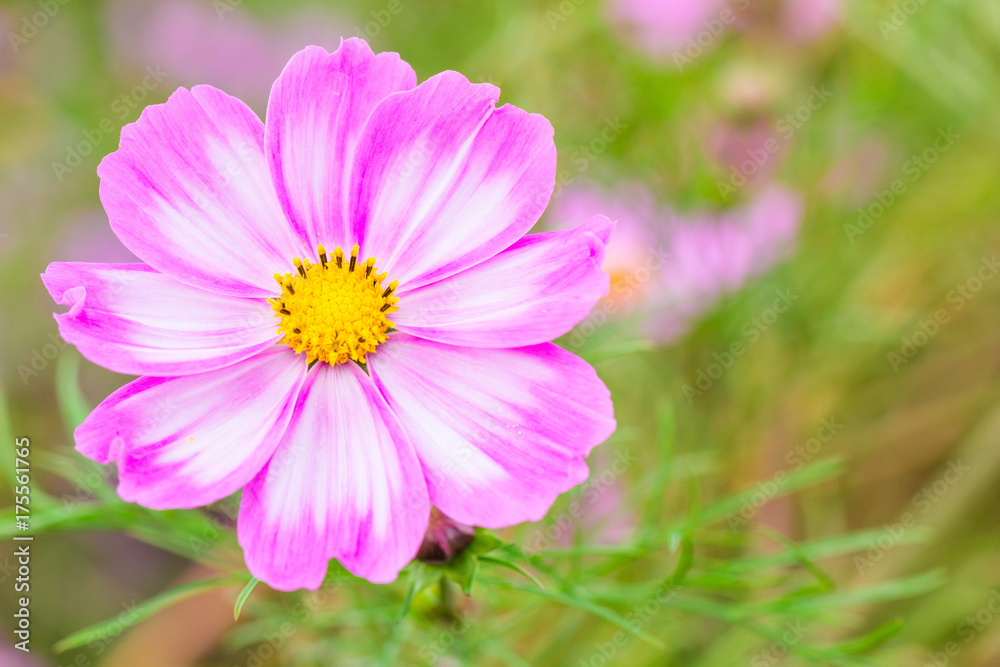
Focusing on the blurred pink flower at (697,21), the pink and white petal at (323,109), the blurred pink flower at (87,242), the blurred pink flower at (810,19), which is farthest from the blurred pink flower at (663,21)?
the pink and white petal at (323,109)

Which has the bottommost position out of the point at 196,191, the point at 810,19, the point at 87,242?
the point at 87,242

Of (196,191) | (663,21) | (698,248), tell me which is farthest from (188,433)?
(663,21)

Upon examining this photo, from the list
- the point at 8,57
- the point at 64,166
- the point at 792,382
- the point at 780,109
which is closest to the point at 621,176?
the point at 780,109

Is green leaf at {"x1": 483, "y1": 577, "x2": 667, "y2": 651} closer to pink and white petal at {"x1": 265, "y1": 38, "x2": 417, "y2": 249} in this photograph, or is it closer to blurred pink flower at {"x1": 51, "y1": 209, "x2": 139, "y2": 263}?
pink and white petal at {"x1": 265, "y1": 38, "x2": 417, "y2": 249}

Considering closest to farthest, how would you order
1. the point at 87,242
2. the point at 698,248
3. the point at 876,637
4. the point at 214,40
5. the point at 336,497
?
1. the point at 336,497
2. the point at 876,637
3. the point at 698,248
4. the point at 87,242
5. the point at 214,40

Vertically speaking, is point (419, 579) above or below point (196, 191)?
below

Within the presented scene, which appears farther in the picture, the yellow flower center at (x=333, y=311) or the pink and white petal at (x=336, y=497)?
the yellow flower center at (x=333, y=311)

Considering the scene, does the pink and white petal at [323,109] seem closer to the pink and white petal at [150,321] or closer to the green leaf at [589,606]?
the pink and white petal at [150,321]

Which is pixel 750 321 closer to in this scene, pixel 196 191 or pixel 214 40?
pixel 196 191
